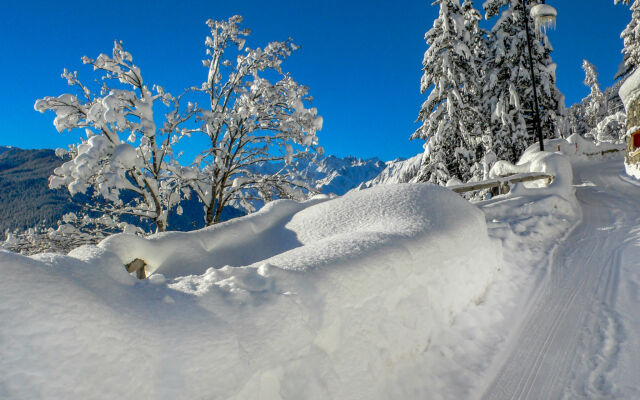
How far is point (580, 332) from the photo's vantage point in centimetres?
374

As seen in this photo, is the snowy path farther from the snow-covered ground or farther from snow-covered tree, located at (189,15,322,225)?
snow-covered tree, located at (189,15,322,225)

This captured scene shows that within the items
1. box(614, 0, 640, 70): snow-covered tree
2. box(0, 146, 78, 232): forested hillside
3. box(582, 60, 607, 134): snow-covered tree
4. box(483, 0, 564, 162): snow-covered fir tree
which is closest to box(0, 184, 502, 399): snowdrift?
box(483, 0, 564, 162): snow-covered fir tree

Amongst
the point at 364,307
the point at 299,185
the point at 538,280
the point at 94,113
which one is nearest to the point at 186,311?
the point at 364,307

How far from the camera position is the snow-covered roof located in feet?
41.2

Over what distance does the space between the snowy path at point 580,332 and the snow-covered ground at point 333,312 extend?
0.06 ft

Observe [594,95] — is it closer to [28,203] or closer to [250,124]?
[250,124]

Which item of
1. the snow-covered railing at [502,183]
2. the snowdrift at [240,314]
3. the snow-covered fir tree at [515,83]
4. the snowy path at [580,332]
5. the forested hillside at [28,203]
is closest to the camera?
the snowdrift at [240,314]

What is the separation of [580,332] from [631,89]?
13.7 meters

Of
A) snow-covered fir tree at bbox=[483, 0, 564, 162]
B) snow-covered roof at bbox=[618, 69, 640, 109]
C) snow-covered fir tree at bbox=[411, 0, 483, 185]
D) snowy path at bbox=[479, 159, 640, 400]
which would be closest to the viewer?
snowy path at bbox=[479, 159, 640, 400]

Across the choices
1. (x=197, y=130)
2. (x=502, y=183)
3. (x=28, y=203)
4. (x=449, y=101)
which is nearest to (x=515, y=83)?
(x=449, y=101)

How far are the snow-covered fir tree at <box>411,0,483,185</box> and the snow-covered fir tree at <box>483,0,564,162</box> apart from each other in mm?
2465

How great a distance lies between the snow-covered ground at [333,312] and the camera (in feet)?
6.03

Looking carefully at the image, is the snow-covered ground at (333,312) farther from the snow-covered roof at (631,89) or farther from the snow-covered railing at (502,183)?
the snow-covered roof at (631,89)

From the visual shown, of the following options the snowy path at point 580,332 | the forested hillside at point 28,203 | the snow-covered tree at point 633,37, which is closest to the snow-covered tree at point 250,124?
the snowy path at point 580,332
